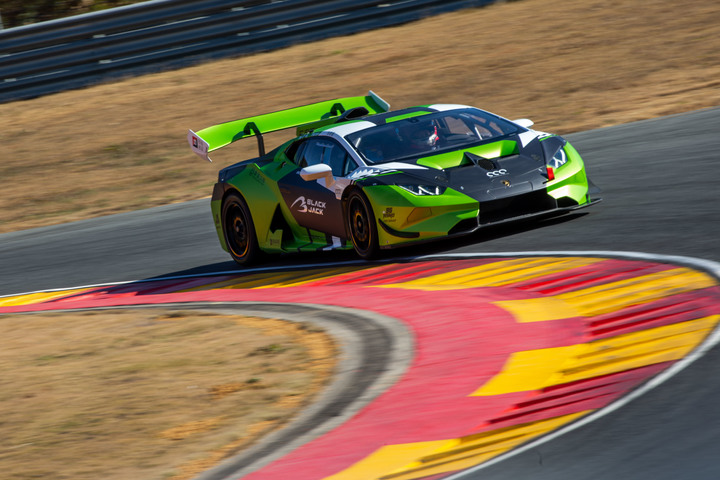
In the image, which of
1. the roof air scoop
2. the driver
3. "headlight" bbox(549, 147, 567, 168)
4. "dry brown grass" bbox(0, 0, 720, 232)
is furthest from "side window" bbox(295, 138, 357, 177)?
"dry brown grass" bbox(0, 0, 720, 232)

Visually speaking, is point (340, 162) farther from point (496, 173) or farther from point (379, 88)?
point (379, 88)

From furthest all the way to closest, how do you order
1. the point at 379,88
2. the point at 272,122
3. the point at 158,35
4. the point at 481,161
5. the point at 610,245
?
the point at 158,35 < the point at 379,88 < the point at 272,122 < the point at 481,161 < the point at 610,245

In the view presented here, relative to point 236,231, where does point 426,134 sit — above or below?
above

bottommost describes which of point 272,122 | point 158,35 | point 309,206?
point 309,206

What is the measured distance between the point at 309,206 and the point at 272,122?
48.6 inches

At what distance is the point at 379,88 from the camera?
63.0 ft

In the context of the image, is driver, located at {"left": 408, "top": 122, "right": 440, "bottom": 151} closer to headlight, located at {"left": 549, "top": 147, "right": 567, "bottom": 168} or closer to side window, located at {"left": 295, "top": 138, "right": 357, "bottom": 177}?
side window, located at {"left": 295, "top": 138, "right": 357, "bottom": 177}

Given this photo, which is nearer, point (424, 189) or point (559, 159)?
point (424, 189)

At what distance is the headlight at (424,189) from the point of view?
9070 mm

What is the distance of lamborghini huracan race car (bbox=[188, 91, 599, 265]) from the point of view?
907cm

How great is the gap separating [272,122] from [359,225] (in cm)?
198

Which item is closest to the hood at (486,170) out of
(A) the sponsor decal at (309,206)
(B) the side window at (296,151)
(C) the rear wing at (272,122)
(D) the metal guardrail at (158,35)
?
(A) the sponsor decal at (309,206)

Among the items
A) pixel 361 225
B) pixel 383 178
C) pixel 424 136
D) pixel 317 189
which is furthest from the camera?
pixel 317 189

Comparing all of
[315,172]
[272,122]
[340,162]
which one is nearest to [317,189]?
[340,162]
